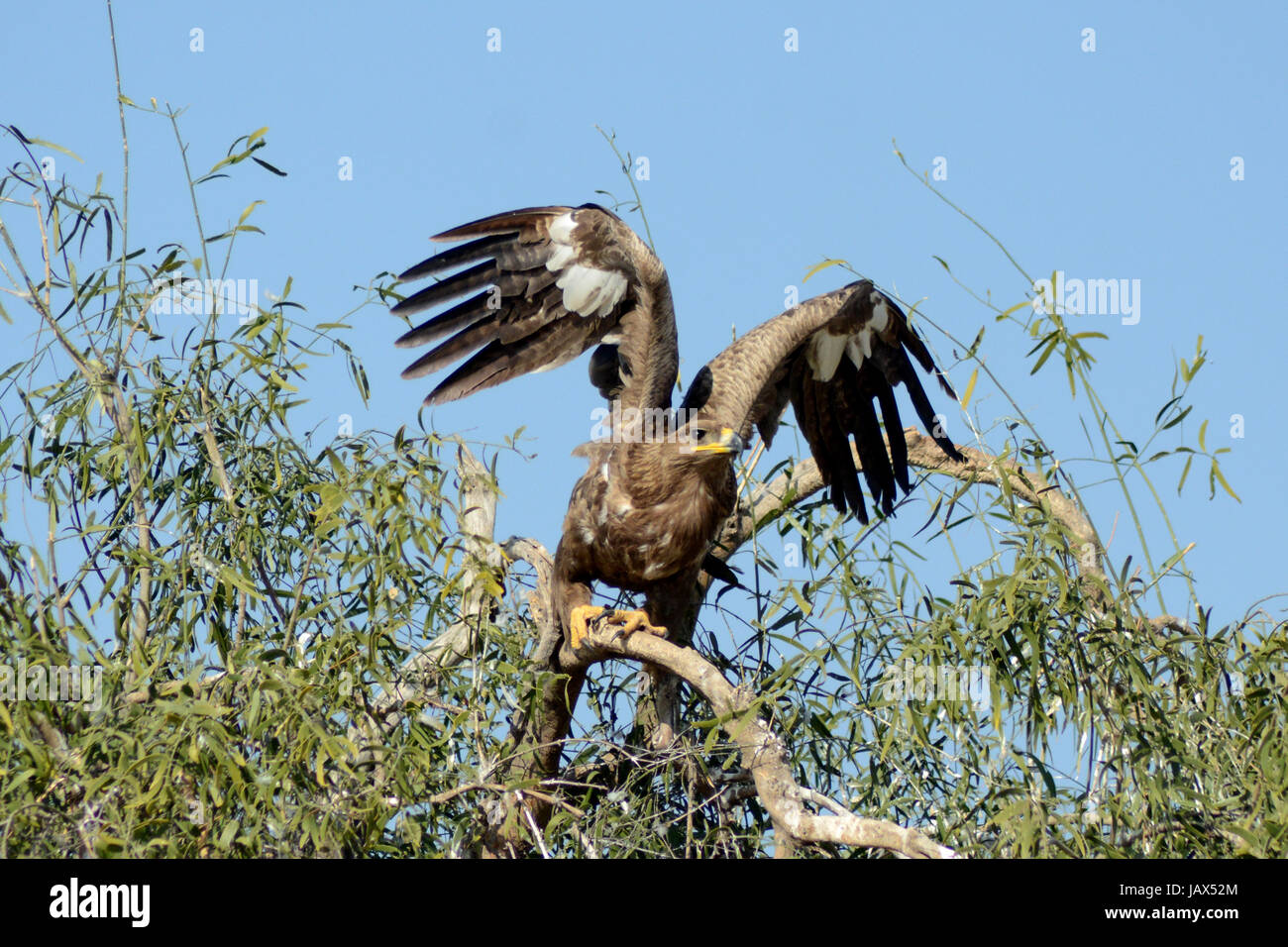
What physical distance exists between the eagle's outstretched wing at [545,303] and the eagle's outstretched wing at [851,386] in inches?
25.9

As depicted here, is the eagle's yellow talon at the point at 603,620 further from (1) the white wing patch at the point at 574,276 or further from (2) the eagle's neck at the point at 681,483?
(1) the white wing patch at the point at 574,276

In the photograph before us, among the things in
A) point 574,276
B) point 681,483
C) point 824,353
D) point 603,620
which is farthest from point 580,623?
point 824,353

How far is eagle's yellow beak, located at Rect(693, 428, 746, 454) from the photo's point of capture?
4.49 metres

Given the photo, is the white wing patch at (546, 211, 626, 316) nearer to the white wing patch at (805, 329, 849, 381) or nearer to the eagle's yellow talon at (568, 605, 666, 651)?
the eagle's yellow talon at (568, 605, 666, 651)

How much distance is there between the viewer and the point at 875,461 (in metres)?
5.43

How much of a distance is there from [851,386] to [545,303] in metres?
1.47

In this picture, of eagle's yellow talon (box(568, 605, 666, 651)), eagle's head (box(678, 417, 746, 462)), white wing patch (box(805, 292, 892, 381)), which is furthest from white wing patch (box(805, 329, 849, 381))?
eagle's yellow talon (box(568, 605, 666, 651))

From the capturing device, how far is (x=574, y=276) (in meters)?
4.48

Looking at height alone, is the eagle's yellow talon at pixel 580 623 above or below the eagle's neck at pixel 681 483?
below

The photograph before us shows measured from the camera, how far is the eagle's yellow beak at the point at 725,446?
4492 millimetres

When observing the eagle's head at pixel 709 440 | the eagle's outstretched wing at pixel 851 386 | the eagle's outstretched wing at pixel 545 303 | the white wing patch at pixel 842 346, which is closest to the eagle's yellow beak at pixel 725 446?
the eagle's head at pixel 709 440

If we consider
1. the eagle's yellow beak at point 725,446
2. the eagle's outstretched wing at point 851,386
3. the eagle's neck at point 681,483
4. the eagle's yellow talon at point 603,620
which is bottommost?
the eagle's yellow talon at point 603,620
